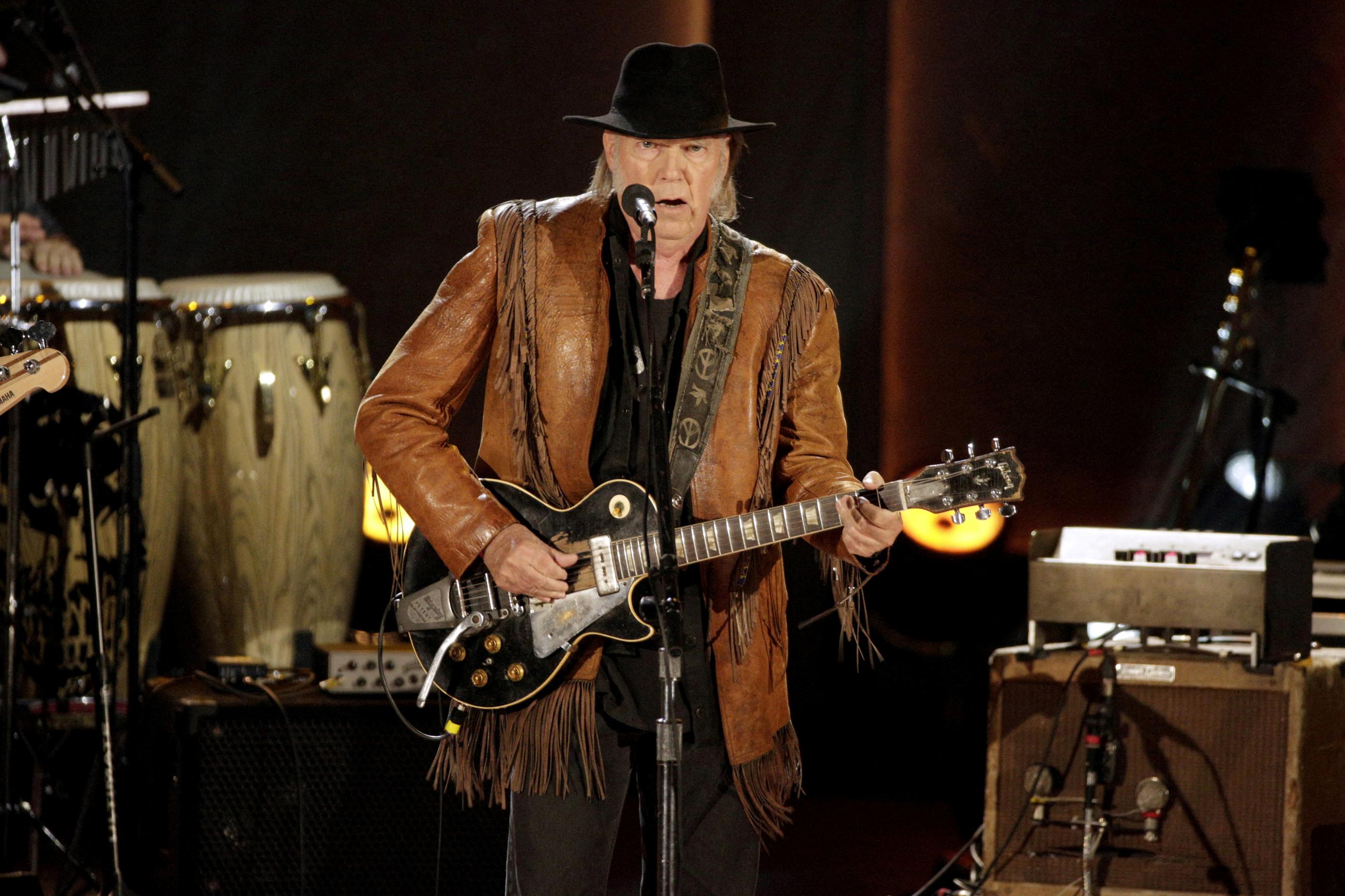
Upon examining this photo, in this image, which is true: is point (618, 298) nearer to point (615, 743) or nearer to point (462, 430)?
point (615, 743)

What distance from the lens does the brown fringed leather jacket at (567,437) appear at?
8.09ft

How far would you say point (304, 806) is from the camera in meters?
3.58

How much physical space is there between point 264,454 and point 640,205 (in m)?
2.80

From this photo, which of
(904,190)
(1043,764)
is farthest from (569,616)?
(904,190)

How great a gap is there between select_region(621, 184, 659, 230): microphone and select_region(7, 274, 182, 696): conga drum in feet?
8.78

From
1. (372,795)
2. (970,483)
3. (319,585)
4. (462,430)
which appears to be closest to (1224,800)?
(970,483)

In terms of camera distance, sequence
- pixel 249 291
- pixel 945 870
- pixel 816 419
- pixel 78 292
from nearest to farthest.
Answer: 1. pixel 816 419
2. pixel 945 870
3. pixel 78 292
4. pixel 249 291

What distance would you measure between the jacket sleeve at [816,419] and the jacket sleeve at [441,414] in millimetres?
537

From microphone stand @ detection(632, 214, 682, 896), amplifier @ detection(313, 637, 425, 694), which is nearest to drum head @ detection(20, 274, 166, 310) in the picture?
amplifier @ detection(313, 637, 425, 694)

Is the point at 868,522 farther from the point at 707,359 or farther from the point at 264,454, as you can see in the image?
the point at 264,454

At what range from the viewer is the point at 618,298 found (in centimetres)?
261

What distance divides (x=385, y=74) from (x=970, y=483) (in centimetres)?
397

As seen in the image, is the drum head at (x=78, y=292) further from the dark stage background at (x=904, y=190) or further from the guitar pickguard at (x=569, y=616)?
the guitar pickguard at (x=569, y=616)

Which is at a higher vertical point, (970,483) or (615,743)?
(970,483)
